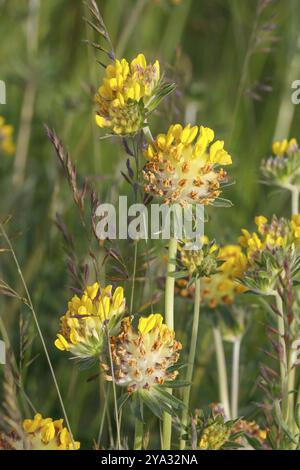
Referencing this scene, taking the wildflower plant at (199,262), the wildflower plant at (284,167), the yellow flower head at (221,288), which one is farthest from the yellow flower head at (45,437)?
the wildflower plant at (284,167)

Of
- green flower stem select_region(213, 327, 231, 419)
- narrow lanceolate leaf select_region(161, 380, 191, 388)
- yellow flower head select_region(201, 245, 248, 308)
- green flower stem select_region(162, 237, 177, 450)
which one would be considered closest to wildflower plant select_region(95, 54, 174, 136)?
green flower stem select_region(162, 237, 177, 450)

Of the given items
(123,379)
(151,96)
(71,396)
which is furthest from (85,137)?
(123,379)

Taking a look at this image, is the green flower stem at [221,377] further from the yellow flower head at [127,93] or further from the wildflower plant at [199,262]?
the yellow flower head at [127,93]

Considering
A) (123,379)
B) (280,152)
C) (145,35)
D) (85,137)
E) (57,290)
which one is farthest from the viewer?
(145,35)

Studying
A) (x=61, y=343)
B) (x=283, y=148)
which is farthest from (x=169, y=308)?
(x=283, y=148)

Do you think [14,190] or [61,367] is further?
[14,190]

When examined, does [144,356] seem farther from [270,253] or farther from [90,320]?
[270,253]
